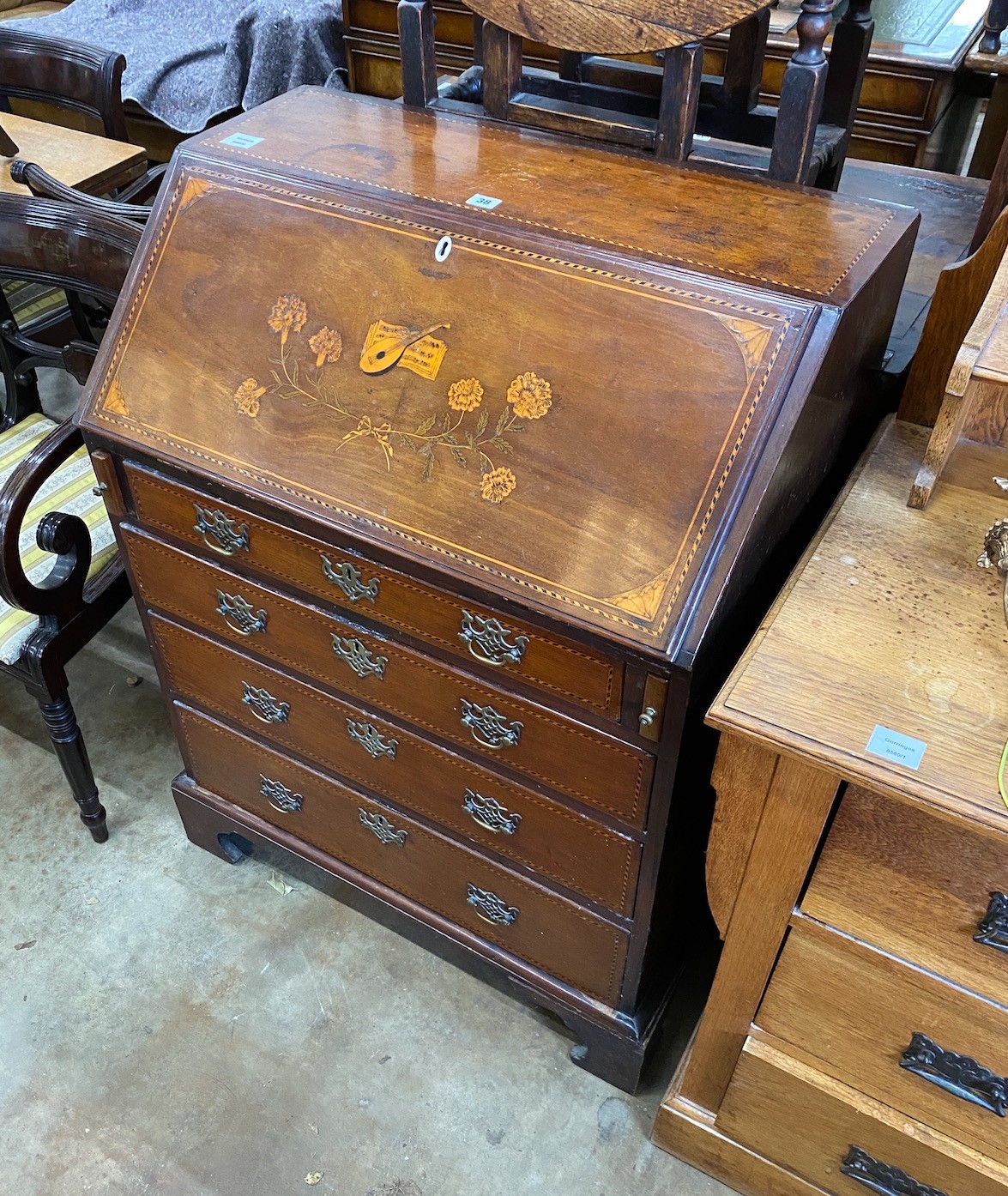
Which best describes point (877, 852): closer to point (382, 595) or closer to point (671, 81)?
point (382, 595)

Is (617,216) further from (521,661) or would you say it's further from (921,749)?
(921,749)

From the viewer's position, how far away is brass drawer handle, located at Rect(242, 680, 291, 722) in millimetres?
1588

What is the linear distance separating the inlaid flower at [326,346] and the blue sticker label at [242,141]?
0.37 m

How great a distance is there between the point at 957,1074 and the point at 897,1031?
8 centimetres

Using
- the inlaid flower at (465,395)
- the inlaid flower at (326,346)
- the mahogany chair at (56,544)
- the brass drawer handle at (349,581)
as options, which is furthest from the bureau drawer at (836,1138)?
the mahogany chair at (56,544)

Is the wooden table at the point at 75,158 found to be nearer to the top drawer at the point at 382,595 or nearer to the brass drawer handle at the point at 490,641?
the top drawer at the point at 382,595

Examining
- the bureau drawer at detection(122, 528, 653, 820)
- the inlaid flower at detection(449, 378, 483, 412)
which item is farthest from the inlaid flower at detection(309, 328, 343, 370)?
the bureau drawer at detection(122, 528, 653, 820)

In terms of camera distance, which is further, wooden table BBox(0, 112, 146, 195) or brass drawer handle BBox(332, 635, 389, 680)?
wooden table BBox(0, 112, 146, 195)

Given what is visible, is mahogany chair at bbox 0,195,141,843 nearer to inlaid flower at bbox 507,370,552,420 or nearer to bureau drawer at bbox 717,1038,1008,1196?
inlaid flower at bbox 507,370,552,420

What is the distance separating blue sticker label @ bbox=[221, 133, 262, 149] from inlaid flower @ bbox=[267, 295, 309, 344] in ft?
1.00

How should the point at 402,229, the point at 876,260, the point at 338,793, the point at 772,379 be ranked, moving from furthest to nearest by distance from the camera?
1. the point at 338,793
2. the point at 402,229
3. the point at 876,260
4. the point at 772,379

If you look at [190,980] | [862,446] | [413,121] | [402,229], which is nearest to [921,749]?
[862,446]

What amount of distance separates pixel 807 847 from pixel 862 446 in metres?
0.70

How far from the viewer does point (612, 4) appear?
1.25m
